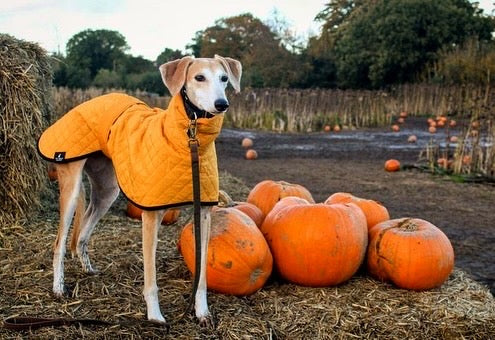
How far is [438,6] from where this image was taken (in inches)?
1362

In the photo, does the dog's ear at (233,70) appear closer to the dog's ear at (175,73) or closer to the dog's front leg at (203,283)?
the dog's ear at (175,73)

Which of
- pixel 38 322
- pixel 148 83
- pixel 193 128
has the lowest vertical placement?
pixel 38 322

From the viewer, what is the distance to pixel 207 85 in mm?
3361

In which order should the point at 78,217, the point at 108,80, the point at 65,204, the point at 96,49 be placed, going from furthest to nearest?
the point at 96,49, the point at 108,80, the point at 78,217, the point at 65,204

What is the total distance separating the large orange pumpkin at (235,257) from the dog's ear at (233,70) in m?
0.99

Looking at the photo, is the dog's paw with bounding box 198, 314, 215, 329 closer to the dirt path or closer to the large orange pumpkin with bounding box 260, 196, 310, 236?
the large orange pumpkin with bounding box 260, 196, 310, 236

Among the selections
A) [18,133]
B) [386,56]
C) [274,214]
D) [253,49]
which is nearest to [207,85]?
[274,214]

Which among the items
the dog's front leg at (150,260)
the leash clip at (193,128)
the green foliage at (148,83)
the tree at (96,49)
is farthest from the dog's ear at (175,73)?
the tree at (96,49)

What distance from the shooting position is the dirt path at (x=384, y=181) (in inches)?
245

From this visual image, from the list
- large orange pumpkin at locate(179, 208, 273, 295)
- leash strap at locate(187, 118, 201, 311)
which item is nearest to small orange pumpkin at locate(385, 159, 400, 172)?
large orange pumpkin at locate(179, 208, 273, 295)

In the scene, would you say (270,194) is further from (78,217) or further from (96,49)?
(96,49)

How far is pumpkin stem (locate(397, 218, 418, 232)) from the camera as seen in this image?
4.25 metres

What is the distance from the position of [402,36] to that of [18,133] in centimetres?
3161

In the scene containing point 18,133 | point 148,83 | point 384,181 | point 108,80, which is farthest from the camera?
point 108,80
